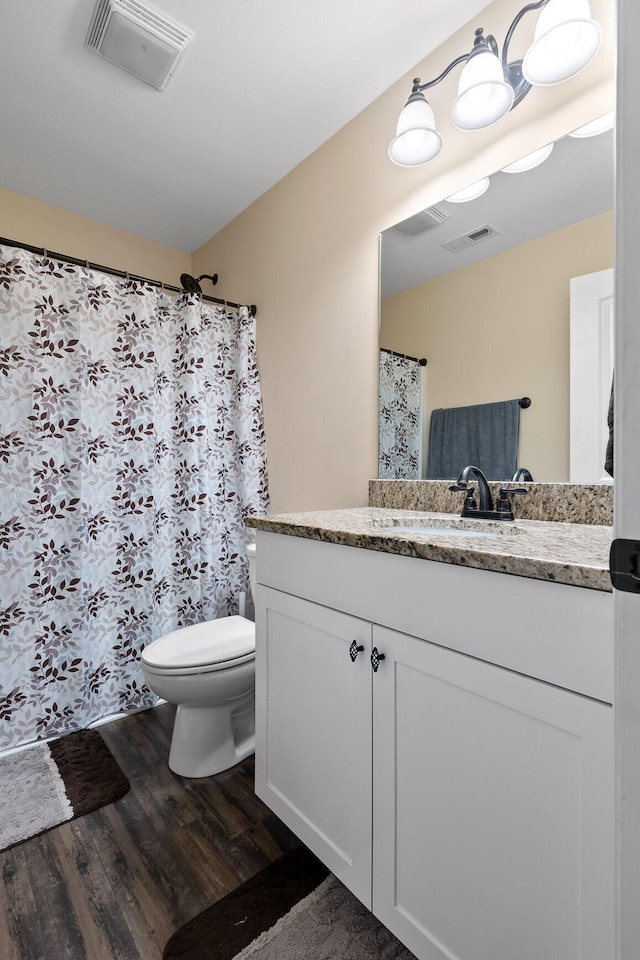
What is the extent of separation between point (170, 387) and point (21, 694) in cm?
142

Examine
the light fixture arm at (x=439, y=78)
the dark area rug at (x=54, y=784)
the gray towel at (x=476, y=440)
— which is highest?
the light fixture arm at (x=439, y=78)

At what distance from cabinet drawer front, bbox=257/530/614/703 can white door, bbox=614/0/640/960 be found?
18 centimetres

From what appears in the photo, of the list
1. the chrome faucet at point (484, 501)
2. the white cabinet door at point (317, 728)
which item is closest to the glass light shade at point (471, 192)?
the chrome faucet at point (484, 501)

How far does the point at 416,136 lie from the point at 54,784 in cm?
246

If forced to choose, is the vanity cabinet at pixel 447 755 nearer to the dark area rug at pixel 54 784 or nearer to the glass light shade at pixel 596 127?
the dark area rug at pixel 54 784

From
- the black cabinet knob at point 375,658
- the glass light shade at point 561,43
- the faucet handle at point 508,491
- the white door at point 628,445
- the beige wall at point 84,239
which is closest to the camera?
the white door at point 628,445

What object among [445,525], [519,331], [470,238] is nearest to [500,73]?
[470,238]

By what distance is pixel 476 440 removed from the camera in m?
1.51

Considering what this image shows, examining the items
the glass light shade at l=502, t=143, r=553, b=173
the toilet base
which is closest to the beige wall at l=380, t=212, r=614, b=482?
the glass light shade at l=502, t=143, r=553, b=173

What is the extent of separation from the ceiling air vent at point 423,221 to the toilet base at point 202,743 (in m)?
1.83

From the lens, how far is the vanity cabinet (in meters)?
0.69

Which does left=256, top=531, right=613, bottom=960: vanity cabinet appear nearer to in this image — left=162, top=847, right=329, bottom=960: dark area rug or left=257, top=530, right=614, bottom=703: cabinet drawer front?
left=257, top=530, right=614, bottom=703: cabinet drawer front

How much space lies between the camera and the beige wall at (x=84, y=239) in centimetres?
234

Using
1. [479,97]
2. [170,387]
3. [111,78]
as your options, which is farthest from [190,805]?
[111,78]
